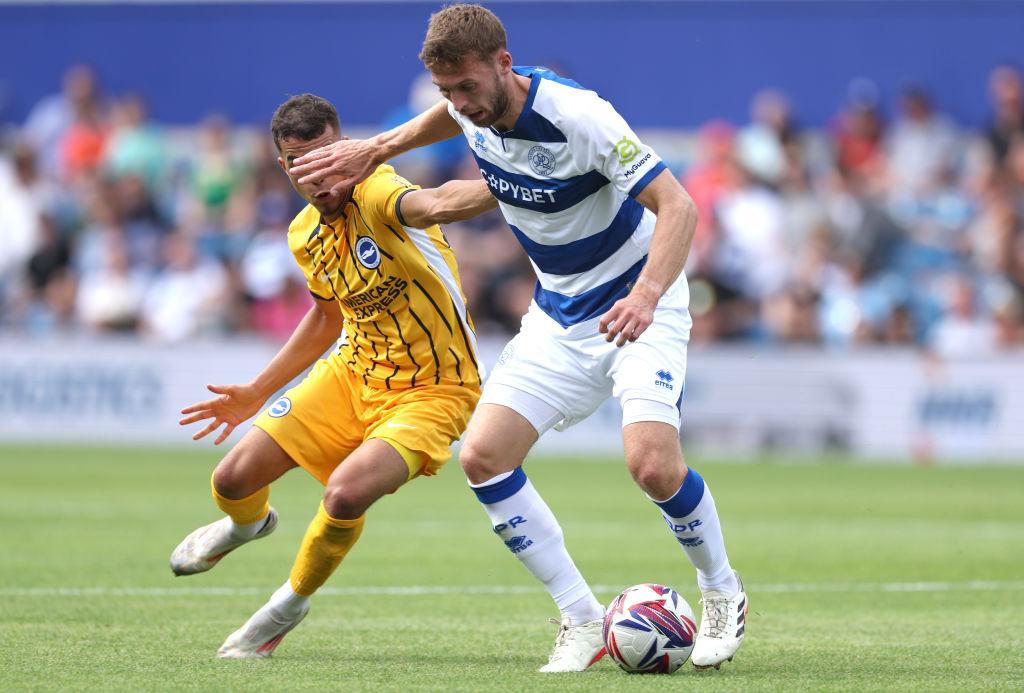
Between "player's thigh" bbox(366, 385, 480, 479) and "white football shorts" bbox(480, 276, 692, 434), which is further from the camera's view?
"player's thigh" bbox(366, 385, 480, 479)

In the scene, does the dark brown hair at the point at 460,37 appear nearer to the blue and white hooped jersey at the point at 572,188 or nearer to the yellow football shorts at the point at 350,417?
the blue and white hooped jersey at the point at 572,188

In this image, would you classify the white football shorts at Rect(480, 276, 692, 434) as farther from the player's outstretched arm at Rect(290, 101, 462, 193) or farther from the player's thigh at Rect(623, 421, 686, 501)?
the player's outstretched arm at Rect(290, 101, 462, 193)

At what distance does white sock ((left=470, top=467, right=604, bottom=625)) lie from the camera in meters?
6.54

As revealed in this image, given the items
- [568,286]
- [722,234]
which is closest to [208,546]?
[568,286]

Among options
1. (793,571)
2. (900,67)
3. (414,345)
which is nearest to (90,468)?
(793,571)

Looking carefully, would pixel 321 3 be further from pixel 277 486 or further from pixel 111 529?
pixel 111 529

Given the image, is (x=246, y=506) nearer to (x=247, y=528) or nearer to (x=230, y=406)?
(x=247, y=528)

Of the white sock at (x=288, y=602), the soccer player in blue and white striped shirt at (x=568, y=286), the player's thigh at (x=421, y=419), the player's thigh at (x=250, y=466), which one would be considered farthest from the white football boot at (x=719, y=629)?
the player's thigh at (x=250, y=466)

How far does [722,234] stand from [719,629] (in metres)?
12.5

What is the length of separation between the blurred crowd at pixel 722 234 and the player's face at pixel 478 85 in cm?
1170

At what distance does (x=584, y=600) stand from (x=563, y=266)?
1.31 metres

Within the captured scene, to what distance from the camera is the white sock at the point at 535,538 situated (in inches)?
258

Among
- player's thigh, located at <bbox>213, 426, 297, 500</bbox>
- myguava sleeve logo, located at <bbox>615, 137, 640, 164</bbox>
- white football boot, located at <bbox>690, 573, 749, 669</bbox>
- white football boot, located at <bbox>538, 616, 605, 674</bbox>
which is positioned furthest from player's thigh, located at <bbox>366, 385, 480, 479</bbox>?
myguava sleeve logo, located at <bbox>615, 137, 640, 164</bbox>

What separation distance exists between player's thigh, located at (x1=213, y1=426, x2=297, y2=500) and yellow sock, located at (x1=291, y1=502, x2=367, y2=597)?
388 mm
